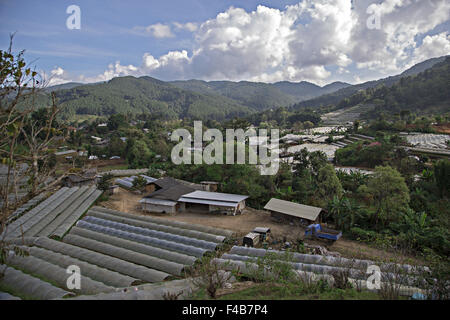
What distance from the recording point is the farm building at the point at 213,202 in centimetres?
1950

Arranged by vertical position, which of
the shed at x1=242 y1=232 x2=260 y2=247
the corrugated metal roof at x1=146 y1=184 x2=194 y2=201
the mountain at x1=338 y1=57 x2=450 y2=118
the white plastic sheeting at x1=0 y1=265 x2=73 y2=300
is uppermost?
the mountain at x1=338 y1=57 x2=450 y2=118

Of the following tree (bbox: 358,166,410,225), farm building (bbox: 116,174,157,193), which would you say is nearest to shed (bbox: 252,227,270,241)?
tree (bbox: 358,166,410,225)

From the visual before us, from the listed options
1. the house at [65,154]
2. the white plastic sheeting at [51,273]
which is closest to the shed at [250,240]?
the white plastic sheeting at [51,273]

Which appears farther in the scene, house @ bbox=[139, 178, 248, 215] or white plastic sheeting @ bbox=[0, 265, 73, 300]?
house @ bbox=[139, 178, 248, 215]

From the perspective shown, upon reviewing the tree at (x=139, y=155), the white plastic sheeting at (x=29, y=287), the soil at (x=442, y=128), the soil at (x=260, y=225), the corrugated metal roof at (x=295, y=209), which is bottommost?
the soil at (x=260, y=225)

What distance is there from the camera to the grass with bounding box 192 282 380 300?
6562 mm

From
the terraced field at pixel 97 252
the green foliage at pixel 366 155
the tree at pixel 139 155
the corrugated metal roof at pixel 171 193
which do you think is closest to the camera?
the terraced field at pixel 97 252

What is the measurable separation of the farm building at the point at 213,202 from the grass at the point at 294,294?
11831 millimetres

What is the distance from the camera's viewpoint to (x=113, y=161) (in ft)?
144

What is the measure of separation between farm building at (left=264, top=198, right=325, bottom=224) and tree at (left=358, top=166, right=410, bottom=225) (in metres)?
3.47

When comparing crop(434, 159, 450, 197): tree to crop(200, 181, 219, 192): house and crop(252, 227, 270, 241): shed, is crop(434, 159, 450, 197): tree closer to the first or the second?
crop(252, 227, 270, 241): shed

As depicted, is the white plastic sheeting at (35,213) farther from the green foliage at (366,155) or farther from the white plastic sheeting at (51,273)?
the green foliage at (366,155)
